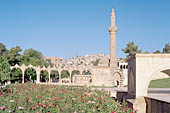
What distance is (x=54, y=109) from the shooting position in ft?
21.5

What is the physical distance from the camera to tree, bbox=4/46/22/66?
4409 centimetres

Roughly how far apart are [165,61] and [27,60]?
125 feet

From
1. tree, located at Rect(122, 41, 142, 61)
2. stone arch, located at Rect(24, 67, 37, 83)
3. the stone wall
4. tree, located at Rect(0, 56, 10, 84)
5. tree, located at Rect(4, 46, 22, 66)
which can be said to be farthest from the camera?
tree, located at Rect(122, 41, 142, 61)

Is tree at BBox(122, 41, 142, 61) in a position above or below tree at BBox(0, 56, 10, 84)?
above

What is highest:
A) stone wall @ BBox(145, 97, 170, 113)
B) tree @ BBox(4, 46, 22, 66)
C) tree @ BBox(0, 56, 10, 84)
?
tree @ BBox(4, 46, 22, 66)

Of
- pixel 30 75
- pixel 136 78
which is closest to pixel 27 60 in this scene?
pixel 30 75

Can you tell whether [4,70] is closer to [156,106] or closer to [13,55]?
[13,55]

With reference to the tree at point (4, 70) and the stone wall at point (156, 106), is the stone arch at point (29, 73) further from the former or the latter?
the stone wall at point (156, 106)

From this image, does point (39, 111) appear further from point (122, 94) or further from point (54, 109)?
point (122, 94)

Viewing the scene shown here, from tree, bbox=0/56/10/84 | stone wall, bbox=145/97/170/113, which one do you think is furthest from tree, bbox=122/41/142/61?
stone wall, bbox=145/97/170/113

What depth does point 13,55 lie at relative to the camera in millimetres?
44438

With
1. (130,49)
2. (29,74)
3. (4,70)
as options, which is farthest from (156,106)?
(130,49)

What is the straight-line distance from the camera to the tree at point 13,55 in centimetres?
4409

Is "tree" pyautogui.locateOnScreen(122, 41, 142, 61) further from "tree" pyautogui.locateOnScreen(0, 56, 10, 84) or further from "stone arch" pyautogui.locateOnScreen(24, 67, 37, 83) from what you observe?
"tree" pyautogui.locateOnScreen(0, 56, 10, 84)
